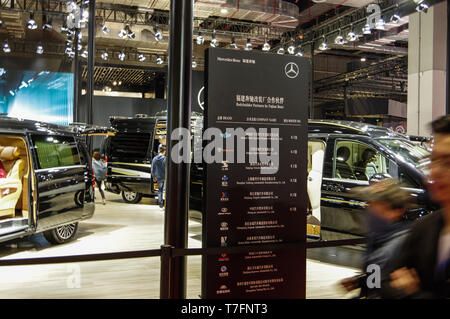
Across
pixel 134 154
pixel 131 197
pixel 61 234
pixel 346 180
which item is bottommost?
pixel 61 234

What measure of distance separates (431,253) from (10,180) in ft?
19.5

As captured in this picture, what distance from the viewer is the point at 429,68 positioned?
1223cm

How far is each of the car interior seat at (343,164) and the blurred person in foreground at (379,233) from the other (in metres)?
3.34

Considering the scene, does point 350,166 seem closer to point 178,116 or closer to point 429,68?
point 178,116

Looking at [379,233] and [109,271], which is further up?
[379,233]

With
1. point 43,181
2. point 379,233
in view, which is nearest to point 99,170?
point 43,181

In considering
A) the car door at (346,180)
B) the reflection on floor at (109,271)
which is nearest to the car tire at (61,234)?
the reflection on floor at (109,271)

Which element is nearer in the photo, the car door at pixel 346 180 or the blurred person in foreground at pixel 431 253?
the blurred person in foreground at pixel 431 253

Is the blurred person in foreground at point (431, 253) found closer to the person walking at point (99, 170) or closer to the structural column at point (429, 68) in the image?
the person walking at point (99, 170)

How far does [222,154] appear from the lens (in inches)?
133

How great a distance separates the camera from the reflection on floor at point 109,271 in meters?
4.67

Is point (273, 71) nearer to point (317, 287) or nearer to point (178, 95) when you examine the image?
point (178, 95)

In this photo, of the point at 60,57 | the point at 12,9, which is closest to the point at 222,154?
the point at 12,9
